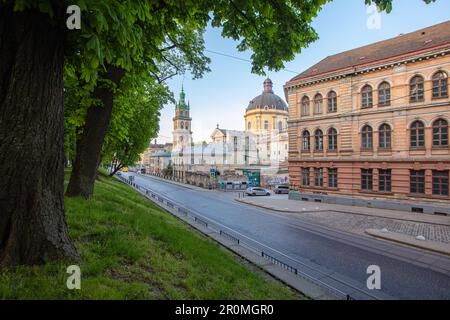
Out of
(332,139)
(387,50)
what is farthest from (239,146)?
(387,50)

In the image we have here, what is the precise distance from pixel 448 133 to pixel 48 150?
2603cm

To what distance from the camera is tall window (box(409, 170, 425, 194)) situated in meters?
21.4

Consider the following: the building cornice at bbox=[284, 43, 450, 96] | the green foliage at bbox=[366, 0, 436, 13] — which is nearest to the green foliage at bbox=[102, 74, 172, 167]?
the building cornice at bbox=[284, 43, 450, 96]

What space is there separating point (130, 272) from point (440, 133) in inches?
991

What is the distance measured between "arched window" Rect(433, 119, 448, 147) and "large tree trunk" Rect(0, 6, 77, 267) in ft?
84.7

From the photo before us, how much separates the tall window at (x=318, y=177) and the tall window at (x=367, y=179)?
13.2 feet

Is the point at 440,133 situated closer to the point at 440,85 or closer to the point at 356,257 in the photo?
the point at 440,85

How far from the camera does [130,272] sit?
4.60 m

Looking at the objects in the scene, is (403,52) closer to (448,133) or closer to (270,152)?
(448,133)

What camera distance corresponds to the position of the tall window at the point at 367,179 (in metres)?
24.4

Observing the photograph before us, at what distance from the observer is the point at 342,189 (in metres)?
25.9

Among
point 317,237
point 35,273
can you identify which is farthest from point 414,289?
point 35,273

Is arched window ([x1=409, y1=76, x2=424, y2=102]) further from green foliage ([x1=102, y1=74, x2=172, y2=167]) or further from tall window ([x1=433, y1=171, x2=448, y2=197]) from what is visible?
green foliage ([x1=102, y1=74, x2=172, y2=167])

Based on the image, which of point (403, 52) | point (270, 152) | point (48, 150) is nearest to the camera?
point (48, 150)
